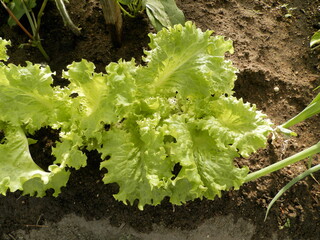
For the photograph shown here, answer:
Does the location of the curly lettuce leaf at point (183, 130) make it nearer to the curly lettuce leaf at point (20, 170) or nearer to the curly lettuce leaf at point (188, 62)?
the curly lettuce leaf at point (188, 62)

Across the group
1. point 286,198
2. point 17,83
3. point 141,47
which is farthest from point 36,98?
point 286,198

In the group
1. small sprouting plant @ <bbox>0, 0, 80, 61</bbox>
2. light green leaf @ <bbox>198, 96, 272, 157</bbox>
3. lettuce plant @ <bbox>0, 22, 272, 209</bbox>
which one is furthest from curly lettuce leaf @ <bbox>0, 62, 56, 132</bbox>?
light green leaf @ <bbox>198, 96, 272, 157</bbox>

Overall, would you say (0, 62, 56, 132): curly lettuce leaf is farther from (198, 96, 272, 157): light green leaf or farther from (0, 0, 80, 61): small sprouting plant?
(198, 96, 272, 157): light green leaf

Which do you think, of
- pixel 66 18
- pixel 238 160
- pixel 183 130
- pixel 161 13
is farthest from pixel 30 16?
pixel 238 160

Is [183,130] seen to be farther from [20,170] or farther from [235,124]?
[20,170]

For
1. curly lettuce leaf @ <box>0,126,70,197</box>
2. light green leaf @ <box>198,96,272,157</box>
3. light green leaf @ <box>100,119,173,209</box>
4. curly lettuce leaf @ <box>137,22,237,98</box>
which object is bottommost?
curly lettuce leaf @ <box>0,126,70,197</box>
